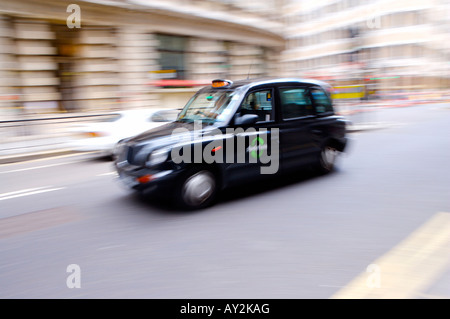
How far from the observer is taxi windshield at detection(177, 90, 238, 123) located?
5281 mm

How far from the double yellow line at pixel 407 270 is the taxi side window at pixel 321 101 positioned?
9.01ft

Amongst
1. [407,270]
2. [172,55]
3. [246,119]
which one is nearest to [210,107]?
[246,119]

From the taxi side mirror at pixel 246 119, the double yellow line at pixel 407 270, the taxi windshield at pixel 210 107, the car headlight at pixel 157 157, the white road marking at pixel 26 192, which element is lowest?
the double yellow line at pixel 407 270

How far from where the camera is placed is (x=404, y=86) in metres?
44.5

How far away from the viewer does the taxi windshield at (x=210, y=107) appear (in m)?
5.28

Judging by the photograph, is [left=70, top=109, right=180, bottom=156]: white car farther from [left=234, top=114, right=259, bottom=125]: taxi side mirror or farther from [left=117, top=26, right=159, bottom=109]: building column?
[left=117, top=26, right=159, bottom=109]: building column

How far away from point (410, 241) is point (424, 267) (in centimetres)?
56

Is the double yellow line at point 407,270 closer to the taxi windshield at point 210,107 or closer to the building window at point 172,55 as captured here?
the taxi windshield at point 210,107

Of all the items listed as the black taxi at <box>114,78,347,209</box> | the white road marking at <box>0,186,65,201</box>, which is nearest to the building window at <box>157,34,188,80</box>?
the white road marking at <box>0,186,65,201</box>

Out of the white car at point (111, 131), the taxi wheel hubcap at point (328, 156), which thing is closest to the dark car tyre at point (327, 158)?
the taxi wheel hubcap at point (328, 156)

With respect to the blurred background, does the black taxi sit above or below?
below

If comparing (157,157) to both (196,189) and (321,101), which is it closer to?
(196,189)
